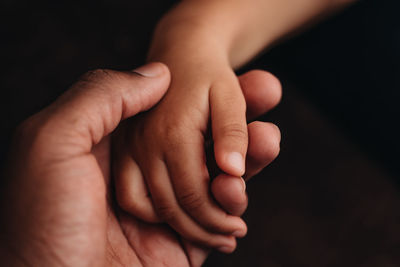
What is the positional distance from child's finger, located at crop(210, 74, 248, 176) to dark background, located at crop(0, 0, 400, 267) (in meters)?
0.36

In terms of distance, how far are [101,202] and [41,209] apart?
0.08 m

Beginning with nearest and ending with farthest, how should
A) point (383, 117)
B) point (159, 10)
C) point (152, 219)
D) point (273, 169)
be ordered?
point (152, 219)
point (383, 117)
point (273, 169)
point (159, 10)

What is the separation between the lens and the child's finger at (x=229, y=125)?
503 mm

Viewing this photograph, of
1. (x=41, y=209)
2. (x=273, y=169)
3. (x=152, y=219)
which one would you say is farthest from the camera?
(x=273, y=169)

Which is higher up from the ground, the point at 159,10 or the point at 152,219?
the point at 159,10

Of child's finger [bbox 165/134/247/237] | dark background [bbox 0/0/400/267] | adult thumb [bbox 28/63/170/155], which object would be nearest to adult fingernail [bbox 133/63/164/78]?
adult thumb [bbox 28/63/170/155]

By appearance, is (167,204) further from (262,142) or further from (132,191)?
(262,142)

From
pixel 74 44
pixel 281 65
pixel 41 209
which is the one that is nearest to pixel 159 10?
pixel 74 44

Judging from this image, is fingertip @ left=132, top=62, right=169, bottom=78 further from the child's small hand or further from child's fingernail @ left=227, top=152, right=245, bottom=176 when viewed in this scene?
child's fingernail @ left=227, top=152, right=245, bottom=176

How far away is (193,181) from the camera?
21.6 inches

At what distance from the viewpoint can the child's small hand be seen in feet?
1.81

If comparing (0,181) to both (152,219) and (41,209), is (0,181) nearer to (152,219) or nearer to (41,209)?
(41,209)

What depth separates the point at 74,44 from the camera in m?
1.02

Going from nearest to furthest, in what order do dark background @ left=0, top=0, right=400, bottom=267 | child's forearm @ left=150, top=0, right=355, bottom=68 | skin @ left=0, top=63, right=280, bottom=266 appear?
skin @ left=0, top=63, right=280, bottom=266 < child's forearm @ left=150, top=0, right=355, bottom=68 < dark background @ left=0, top=0, right=400, bottom=267
